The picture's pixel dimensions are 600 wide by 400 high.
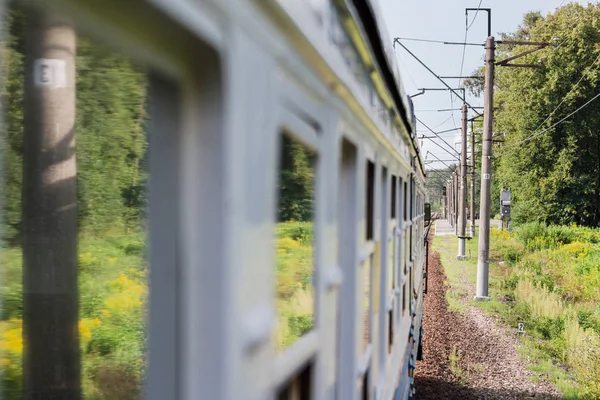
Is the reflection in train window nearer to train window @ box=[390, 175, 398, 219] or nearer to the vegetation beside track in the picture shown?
train window @ box=[390, 175, 398, 219]

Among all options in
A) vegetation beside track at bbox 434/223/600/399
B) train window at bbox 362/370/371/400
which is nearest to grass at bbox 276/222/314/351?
train window at bbox 362/370/371/400

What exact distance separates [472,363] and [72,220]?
321 inches

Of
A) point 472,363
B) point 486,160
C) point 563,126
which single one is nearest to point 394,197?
point 472,363

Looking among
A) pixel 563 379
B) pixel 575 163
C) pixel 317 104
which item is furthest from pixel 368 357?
pixel 575 163

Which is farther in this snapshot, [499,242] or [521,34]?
[521,34]

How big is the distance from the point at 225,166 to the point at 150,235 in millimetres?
142

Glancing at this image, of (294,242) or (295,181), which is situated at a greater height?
(295,181)

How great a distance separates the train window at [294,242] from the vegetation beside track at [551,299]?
6.20m

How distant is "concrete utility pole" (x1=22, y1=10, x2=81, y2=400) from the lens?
670 mm

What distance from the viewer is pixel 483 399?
6.68 meters

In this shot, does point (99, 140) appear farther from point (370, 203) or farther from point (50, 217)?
point (370, 203)

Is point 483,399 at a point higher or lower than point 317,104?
lower

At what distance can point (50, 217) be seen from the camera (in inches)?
28.0

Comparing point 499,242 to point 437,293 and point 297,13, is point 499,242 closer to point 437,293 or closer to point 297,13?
point 437,293
